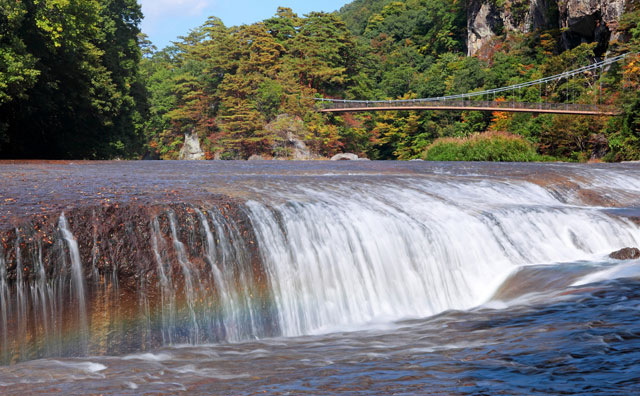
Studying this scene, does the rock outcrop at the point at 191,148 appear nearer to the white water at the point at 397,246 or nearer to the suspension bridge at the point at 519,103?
the suspension bridge at the point at 519,103

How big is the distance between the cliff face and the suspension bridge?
3.81 metres

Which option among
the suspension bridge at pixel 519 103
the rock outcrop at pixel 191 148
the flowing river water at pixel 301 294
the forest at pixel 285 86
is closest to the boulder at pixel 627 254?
the flowing river water at pixel 301 294

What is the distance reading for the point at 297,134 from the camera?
55.8m

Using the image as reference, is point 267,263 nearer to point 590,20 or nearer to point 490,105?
point 490,105

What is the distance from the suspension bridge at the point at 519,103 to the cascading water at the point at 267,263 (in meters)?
27.1

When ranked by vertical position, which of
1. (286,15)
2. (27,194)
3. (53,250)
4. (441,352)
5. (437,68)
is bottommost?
(441,352)

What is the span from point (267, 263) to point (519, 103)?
121 ft

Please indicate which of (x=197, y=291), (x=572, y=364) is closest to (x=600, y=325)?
(x=572, y=364)

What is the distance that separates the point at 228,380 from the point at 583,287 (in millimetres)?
4655

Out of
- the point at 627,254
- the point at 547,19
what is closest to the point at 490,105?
the point at 547,19

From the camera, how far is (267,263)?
299 inches

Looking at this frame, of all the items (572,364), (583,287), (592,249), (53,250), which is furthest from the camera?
(592,249)

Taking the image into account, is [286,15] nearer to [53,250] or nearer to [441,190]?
[441,190]

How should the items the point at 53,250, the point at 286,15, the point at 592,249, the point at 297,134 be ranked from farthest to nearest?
the point at 286,15
the point at 297,134
the point at 592,249
the point at 53,250
